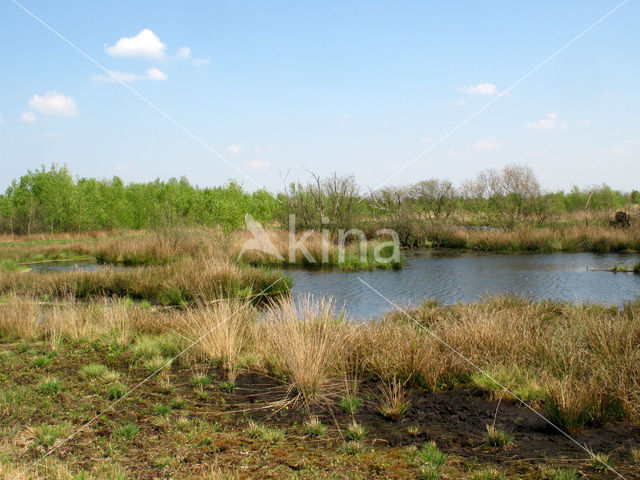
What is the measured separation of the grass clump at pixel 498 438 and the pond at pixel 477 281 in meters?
7.11

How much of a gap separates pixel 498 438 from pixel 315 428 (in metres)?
1.59

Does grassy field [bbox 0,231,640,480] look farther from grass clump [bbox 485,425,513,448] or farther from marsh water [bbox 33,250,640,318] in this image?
marsh water [bbox 33,250,640,318]

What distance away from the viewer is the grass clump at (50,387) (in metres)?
5.55

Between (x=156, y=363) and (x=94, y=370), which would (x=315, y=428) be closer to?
(x=156, y=363)

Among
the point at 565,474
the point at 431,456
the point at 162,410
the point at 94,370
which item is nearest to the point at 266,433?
the point at 162,410

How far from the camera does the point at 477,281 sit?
18.1 metres

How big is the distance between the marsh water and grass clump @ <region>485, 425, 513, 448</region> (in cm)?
700

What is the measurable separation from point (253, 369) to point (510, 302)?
249 inches

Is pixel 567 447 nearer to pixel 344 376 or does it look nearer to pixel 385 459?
pixel 385 459

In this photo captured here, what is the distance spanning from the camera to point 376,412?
5113mm

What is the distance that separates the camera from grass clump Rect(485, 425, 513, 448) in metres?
4.22

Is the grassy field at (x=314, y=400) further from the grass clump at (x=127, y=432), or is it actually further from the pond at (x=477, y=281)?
the pond at (x=477, y=281)

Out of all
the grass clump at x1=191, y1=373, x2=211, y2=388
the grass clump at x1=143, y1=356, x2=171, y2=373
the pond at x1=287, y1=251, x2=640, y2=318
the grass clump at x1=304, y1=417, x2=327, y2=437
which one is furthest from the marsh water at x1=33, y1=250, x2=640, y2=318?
the grass clump at x1=304, y1=417, x2=327, y2=437

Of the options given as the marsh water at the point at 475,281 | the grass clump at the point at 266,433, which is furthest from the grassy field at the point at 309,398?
the marsh water at the point at 475,281
